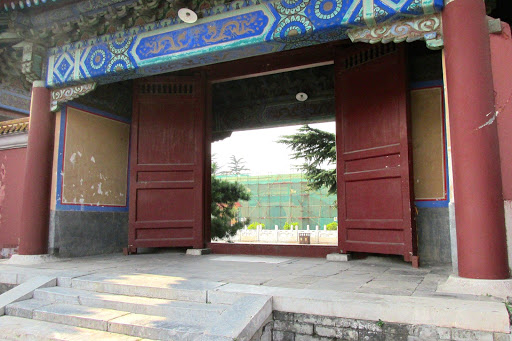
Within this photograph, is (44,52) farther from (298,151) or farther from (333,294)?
(298,151)

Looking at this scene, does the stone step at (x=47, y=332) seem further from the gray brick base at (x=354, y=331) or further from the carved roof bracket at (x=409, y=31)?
the carved roof bracket at (x=409, y=31)

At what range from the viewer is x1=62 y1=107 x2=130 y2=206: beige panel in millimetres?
5734

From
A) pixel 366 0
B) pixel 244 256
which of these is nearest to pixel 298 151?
pixel 244 256

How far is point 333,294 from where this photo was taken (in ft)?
9.18

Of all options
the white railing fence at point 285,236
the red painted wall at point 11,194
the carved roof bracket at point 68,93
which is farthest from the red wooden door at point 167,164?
the white railing fence at point 285,236

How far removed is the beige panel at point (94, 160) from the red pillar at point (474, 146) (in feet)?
→ 16.1

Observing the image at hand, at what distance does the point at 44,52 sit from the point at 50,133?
114 centimetres

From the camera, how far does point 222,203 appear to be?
28.5ft

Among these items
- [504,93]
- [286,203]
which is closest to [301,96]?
[504,93]

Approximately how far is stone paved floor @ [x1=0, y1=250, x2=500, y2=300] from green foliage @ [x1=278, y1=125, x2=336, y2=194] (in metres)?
7.02

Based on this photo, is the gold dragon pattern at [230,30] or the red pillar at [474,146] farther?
the gold dragon pattern at [230,30]

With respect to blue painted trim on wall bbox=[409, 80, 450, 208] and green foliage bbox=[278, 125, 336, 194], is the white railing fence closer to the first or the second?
green foliage bbox=[278, 125, 336, 194]

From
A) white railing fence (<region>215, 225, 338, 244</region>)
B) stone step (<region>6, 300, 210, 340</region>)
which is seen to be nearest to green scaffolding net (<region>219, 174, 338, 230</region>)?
white railing fence (<region>215, 225, 338, 244</region>)

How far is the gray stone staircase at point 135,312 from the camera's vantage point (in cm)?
261
